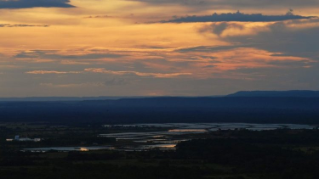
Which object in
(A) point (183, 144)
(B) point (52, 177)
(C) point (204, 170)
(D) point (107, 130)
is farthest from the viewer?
(D) point (107, 130)

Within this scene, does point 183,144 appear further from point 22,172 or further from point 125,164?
point 22,172

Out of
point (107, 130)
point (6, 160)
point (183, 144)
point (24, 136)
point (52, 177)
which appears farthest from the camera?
point (107, 130)

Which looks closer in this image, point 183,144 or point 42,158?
point 42,158

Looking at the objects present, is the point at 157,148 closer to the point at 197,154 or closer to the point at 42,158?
the point at 197,154

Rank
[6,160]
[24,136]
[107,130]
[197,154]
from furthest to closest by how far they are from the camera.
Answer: [107,130], [24,136], [197,154], [6,160]

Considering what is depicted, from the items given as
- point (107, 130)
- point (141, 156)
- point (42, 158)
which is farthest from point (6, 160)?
point (107, 130)

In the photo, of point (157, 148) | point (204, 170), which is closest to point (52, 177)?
point (204, 170)
